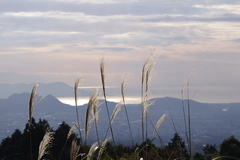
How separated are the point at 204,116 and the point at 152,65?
128388mm

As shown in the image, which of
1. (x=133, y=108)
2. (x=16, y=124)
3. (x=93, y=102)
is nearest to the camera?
(x=93, y=102)

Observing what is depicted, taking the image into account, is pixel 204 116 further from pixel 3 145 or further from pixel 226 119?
pixel 3 145

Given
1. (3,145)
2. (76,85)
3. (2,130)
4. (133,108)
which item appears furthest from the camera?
(133,108)

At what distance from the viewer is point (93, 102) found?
3.44 m

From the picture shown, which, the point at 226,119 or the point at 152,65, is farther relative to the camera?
the point at 226,119

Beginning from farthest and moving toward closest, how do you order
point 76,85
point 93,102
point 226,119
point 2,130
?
1. point 2,130
2. point 226,119
3. point 76,85
4. point 93,102

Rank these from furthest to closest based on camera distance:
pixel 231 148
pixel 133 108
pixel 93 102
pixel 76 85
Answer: pixel 133 108 → pixel 231 148 → pixel 76 85 → pixel 93 102

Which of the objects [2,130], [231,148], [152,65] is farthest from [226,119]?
[152,65]

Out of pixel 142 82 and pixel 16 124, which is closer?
pixel 142 82

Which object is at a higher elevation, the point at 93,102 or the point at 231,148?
the point at 93,102

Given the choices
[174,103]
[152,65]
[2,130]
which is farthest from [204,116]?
[152,65]

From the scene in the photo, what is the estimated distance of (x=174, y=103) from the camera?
134m

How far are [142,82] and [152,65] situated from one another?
243mm

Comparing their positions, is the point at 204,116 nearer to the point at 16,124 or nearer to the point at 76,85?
the point at 16,124
